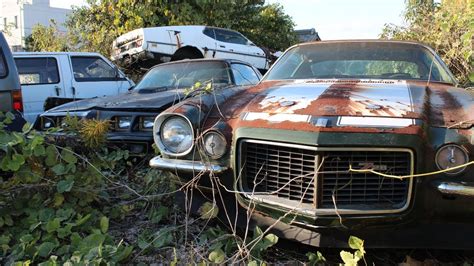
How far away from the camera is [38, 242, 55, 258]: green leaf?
2.70 m

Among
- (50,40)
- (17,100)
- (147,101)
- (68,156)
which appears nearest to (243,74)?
(147,101)

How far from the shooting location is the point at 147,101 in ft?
15.9

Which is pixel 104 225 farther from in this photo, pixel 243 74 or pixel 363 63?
pixel 243 74

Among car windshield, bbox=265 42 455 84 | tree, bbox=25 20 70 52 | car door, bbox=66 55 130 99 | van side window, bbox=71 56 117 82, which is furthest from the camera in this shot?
tree, bbox=25 20 70 52

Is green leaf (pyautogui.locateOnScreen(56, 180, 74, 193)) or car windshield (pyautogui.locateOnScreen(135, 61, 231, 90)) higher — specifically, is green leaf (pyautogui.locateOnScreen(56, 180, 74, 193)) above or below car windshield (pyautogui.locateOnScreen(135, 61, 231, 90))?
below

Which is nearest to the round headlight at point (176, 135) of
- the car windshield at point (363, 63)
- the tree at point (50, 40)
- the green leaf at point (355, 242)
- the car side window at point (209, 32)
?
the green leaf at point (355, 242)

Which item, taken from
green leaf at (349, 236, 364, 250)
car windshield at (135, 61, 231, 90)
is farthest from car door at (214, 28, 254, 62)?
green leaf at (349, 236, 364, 250)

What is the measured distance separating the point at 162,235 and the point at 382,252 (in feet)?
4.29

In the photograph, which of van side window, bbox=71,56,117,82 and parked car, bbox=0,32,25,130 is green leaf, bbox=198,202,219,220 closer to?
parked car, bbox=0,32,25,130

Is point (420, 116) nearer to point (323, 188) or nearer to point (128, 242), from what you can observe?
point (323, 188)

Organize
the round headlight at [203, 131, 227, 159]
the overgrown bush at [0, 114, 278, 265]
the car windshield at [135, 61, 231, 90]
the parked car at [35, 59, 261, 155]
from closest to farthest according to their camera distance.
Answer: the overgrown bush at [0, 114, 278, 265]
the round headlight at [203, 131, 227, 159]
the parked car at [35, 59, 261, 155]
the car windshield at [135, 61, 231, 90]

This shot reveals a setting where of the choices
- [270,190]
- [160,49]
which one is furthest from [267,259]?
[160,49]

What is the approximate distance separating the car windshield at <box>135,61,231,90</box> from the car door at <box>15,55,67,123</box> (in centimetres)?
276

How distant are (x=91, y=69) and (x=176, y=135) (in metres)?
6.47
